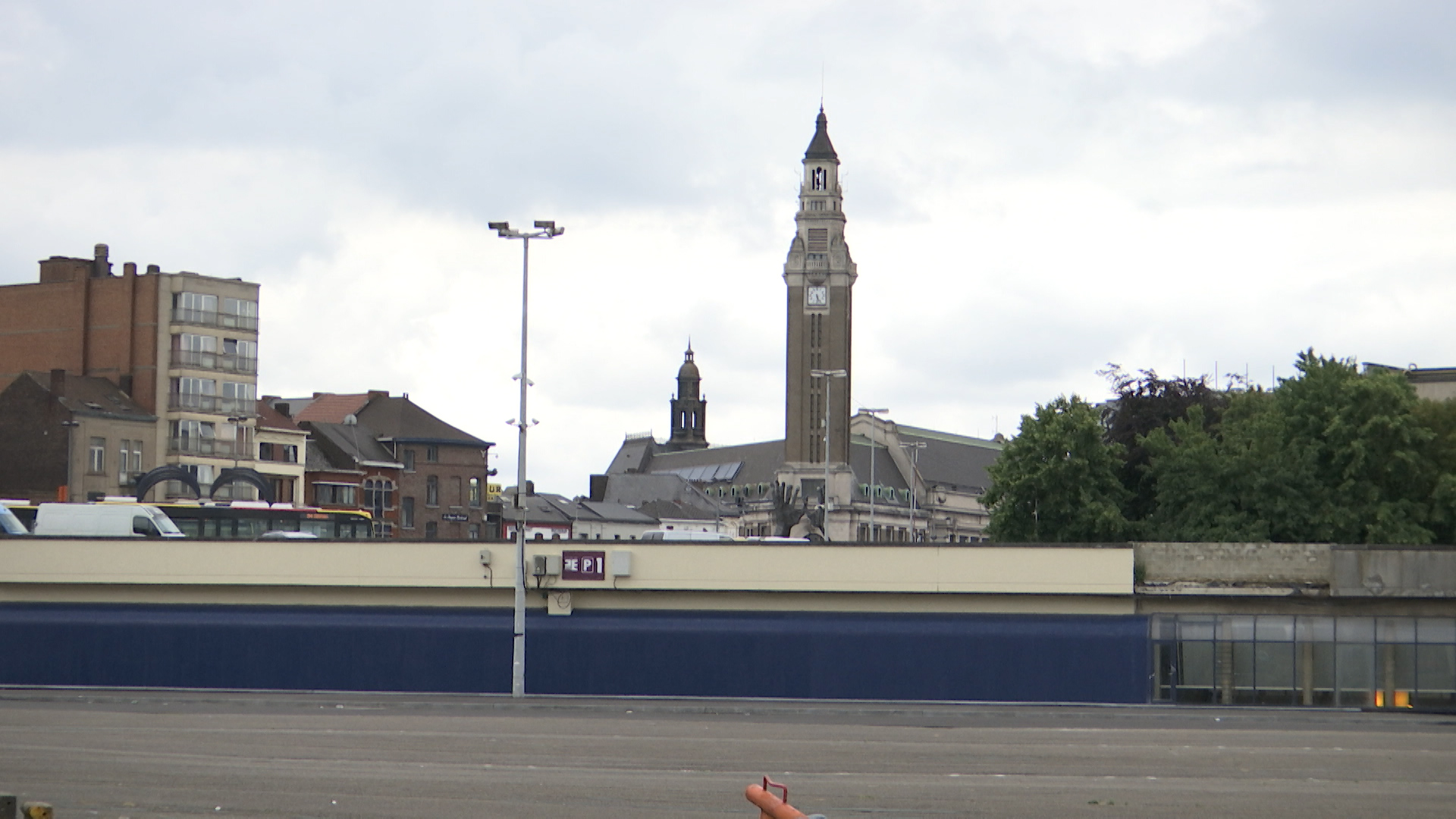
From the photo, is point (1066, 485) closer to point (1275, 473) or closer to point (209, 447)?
point (1275, 473)

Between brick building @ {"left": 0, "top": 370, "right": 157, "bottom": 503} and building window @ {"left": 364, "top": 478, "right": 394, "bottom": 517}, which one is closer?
brick building @ {"left": 0, "top": 370, "right": 157, "bottom": 503}

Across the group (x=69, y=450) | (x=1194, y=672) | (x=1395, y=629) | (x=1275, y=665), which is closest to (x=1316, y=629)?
(x=1275, y=665)

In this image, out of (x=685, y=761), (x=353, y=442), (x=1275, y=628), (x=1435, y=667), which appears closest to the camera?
(x=685, y=761)

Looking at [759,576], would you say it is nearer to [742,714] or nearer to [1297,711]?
Answer: [742,714]

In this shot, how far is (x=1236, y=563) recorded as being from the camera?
1898 inches

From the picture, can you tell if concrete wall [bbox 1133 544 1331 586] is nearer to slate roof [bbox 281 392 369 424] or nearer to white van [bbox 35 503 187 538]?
white van [bbox 35 503 187 538]

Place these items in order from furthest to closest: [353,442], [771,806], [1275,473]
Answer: [353,442]
[1275,473]
[771,806]

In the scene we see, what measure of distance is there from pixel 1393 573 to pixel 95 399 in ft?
216

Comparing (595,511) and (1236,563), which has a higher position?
(595,511)

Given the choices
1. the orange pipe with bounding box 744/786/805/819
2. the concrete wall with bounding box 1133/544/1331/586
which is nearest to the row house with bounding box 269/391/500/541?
the concrete wall with bounding box 1133/544/1331/586

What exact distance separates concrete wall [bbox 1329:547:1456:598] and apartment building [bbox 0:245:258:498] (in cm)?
6202

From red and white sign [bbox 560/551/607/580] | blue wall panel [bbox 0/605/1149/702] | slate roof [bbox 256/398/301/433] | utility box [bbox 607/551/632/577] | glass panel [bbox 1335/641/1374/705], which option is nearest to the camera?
glass panel [bbox 1335/641/1374/705]

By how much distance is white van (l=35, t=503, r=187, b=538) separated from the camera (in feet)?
183

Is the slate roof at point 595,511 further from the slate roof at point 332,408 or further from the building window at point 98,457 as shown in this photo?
the building window at point 98,457
